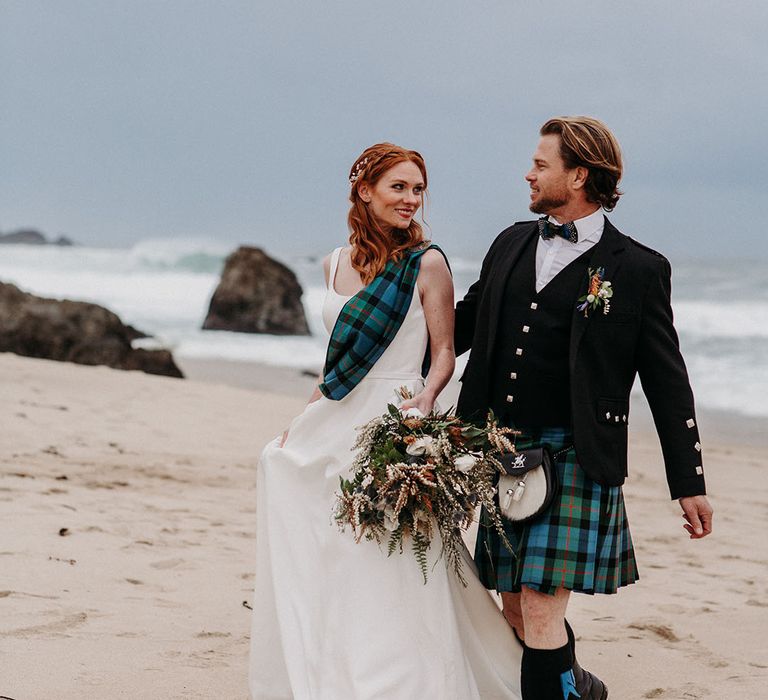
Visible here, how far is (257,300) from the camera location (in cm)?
1994

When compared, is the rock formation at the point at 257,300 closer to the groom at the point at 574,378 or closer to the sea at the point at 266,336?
the sea at the point at 266,336

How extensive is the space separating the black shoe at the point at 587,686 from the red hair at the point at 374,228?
1.43 meters

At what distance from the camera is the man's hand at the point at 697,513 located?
3.49 meters

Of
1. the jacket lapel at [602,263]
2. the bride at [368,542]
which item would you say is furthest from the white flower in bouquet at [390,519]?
the jacket lapel at [602,263]

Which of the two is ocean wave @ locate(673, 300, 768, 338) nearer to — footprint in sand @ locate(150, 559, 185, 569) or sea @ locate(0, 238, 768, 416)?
sea @ locate(0, 238, 768, 416)

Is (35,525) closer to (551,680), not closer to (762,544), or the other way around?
(551,680)

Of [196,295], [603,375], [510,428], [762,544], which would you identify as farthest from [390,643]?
[196,295]

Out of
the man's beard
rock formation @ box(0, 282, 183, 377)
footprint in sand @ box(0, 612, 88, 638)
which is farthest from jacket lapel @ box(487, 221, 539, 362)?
rock formation @ box(0, 282, 183, 377)

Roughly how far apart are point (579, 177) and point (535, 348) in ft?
1.80

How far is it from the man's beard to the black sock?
4.48 feet

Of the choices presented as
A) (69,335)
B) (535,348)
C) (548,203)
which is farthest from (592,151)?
(69,335)

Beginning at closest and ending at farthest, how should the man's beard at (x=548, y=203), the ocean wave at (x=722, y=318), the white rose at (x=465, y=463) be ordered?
the white rose at (x=465, y=463), the man's beard at (x=548, y=203), the ocean wave at (x=722, y=318)

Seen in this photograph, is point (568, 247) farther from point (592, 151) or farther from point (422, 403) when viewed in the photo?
point (422, 403)

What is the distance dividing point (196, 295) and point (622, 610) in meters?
27.6
